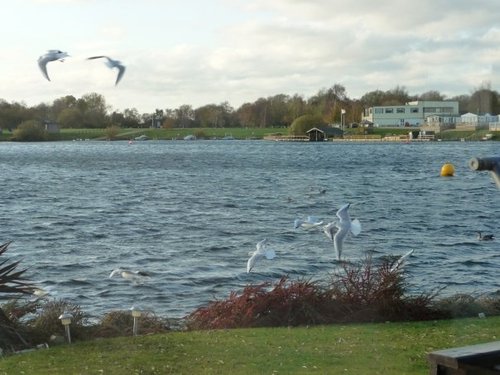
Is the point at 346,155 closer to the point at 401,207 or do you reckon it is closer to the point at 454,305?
the point at 401,207

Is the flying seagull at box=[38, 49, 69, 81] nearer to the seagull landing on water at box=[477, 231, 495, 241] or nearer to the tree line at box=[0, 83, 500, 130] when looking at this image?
the tree line at box=[0, 83, 500, 130]

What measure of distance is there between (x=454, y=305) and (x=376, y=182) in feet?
159

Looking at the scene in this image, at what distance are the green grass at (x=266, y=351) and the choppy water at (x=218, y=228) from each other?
249cm

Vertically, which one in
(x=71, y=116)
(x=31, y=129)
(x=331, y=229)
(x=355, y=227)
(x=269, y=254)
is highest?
(x=71, y=116)

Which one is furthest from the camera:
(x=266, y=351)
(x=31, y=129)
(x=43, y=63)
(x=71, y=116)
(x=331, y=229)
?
(x=31, y=129)

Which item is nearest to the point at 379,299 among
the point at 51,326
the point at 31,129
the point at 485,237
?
the point at 51,326

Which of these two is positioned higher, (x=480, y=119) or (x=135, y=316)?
(x=480, y=119)

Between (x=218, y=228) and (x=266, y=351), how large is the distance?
22293 millimetres

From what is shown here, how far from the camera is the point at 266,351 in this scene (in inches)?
353

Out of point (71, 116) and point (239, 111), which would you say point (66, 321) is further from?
point (239, 111)

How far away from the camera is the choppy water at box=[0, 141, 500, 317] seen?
18.8 meters

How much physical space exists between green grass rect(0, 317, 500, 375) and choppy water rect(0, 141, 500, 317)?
8.16 ft

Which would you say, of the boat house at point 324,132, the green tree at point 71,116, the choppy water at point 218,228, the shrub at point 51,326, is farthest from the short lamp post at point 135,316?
the boat house at point 324,132

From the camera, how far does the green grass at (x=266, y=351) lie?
27.0 ft
